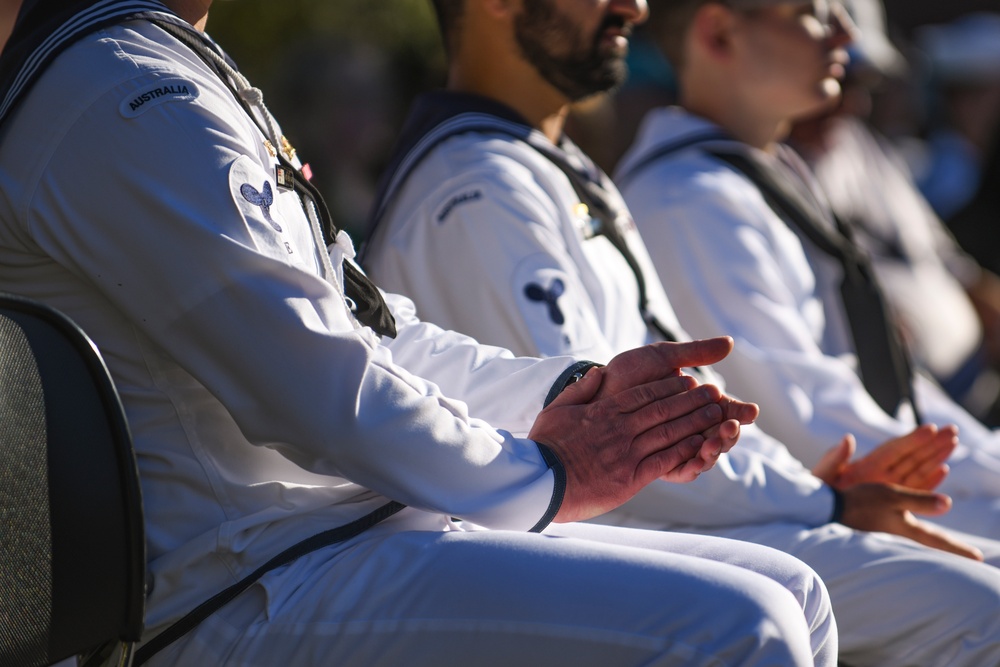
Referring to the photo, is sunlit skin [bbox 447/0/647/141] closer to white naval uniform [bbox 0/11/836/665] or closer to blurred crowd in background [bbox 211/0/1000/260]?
white naval uniform [bbox 0/11/836/665]

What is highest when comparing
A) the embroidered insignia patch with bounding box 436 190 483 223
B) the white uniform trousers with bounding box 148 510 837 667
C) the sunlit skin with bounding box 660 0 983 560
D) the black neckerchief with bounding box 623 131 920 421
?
the white uniform trousers with bounding box 148 510 837 667

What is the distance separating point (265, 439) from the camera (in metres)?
1.79

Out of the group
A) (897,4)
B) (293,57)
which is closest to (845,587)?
(293,57)

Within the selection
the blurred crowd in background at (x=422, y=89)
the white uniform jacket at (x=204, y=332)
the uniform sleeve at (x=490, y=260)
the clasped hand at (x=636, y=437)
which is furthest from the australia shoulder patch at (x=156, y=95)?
the blurred crowd in background at (x=422, y=89)

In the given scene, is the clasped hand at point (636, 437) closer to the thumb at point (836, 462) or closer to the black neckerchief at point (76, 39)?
the black neckerchief at point (76, 39)

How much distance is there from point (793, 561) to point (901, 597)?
729mm

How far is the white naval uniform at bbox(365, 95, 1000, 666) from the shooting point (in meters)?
2.64

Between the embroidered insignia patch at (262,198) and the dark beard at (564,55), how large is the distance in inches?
62.9

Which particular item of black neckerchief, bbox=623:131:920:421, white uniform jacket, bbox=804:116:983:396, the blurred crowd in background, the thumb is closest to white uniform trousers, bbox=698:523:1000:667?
the thumb

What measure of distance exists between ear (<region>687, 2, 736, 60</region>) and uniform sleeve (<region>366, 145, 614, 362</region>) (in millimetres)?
1480

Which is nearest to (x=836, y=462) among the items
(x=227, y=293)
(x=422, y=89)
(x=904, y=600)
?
(x=904, y=600)

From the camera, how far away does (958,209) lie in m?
8.04

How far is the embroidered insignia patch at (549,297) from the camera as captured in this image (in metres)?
2.78

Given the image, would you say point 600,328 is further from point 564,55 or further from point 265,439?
point 265,439
